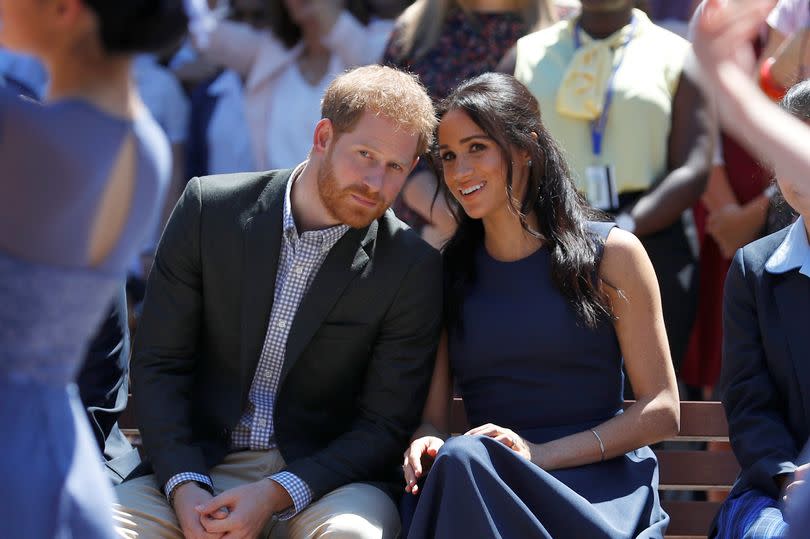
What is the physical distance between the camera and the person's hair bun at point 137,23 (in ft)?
6.71

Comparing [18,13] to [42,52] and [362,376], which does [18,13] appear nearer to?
[42,52]

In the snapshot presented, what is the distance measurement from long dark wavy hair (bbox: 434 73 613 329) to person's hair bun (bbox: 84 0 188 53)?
5.87 ft

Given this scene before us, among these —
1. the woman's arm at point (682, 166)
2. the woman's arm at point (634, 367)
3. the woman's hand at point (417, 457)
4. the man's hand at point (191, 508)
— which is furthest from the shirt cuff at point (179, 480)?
the woman's arm at point (682, 166)

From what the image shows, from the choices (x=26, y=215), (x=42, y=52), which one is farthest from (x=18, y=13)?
(x=26, y=215)

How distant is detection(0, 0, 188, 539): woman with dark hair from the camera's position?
79.4 inches

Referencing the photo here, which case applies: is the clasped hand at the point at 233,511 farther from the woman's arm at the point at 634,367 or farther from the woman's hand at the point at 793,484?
the woman's hand at the point at 793,484

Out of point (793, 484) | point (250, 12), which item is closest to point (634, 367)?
point (793, 484)

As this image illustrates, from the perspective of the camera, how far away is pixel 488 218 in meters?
3.87

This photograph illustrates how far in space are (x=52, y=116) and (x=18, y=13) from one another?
0.18 m

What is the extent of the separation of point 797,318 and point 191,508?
172cm

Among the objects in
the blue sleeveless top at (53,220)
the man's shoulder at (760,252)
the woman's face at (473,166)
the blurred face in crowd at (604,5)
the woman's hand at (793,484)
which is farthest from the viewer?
the blurred face in crowd at (604,5)

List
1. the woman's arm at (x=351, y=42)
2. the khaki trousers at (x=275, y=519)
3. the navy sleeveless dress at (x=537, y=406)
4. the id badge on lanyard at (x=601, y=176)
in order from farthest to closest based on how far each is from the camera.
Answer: the woman's arm at (x=351, y=42), the id badge on lanyard at (x=601, y=176), the khaki trousers at (x=275, y=519), the navy sleeveless dress at (x=537, y=406)

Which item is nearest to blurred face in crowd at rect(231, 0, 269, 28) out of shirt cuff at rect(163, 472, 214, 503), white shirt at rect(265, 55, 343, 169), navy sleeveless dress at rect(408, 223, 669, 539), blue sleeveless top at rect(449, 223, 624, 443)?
white shirt at rect(265, 55, 343, 169)

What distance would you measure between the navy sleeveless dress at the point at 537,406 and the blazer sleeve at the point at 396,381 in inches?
4.8
